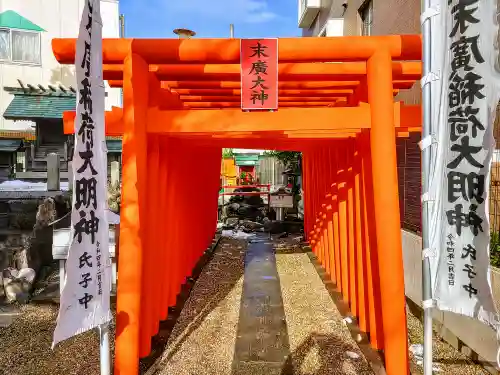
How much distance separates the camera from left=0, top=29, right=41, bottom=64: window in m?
17.3

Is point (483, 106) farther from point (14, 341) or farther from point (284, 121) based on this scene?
point (14, 341)

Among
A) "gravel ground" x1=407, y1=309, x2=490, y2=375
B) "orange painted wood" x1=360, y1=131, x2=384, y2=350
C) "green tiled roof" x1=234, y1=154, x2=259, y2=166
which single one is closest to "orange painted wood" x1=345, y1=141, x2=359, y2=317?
"orange painted wood" x1=360, y1=131, x2=384, y2=350

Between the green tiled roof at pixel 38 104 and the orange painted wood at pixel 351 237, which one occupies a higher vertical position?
the green tiled roof at pixel 38 104

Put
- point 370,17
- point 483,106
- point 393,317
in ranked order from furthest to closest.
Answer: point 370,17 → point 393,317 → point 483,106

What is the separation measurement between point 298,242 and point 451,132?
359 inches

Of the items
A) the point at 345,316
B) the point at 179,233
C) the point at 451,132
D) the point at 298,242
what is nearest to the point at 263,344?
the point at 345,316

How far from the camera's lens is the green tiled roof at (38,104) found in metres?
13.2

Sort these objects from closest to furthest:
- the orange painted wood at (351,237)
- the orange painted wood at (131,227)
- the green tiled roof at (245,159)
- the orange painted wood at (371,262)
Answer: the orange painted wood at (131,227), the orange painted wood at (371,262), the orange painted wood at (351,237), the green tiled roof at (245,159)

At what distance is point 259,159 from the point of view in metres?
29.1

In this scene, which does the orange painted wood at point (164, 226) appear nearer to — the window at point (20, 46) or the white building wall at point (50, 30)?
the white building wall at point (50, 30)

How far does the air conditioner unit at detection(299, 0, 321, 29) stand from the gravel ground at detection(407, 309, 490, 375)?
13.2 metres

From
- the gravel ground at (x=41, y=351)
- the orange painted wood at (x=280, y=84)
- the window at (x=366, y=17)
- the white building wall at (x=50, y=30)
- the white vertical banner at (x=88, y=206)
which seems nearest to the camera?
the white vertical banner at (x=88, y=206)

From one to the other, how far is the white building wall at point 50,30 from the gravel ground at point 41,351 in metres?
13.9

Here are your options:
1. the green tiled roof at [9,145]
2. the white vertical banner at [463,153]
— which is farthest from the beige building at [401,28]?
the green tiled roof at [9,145]
